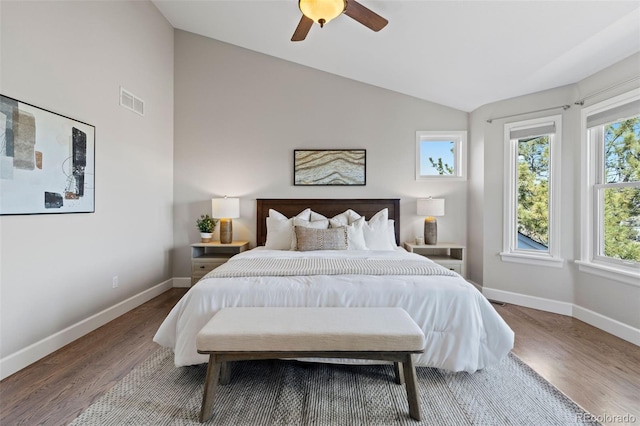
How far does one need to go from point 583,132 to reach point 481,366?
8.86ft

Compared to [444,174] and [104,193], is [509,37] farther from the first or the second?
[104,193]

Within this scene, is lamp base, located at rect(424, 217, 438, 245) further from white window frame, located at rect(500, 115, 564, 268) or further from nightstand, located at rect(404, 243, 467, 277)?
white window frame, located at rect(500, 115, 564, 268)

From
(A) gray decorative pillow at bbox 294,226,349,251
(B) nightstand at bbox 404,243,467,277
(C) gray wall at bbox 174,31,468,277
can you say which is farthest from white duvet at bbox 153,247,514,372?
(C) gray wall at bbox 174,31,468,277

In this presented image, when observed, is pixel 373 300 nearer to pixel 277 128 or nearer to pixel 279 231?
pixel 279 231

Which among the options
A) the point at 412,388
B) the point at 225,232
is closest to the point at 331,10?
the point at 412,388

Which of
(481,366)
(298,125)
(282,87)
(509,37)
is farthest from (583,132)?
(282,87)

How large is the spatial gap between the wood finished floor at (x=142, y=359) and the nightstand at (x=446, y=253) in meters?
0.82

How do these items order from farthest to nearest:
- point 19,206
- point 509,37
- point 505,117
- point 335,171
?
point 335,171 < point 505,117 < point 509,37 < point 19,206

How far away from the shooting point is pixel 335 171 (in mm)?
4289

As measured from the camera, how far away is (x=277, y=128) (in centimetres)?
432

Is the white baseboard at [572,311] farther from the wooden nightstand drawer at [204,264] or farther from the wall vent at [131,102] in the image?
the wall vent at [131,102]

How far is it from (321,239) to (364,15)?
2120mm

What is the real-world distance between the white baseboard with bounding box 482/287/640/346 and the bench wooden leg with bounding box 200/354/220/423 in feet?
11.0

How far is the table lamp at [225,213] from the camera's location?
400 cm
